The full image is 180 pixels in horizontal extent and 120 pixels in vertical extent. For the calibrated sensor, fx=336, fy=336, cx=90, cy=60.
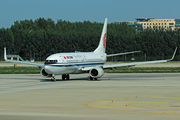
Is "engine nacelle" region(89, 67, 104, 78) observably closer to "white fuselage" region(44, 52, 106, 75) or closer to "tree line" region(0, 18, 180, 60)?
"white fuselage" region(44, 52, 106, 75)

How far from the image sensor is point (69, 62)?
4691cm

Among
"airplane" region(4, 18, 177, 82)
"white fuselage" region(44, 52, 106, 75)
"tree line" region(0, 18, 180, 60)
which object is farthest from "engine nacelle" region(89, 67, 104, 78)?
"tree line" region(0, 18, 180, 60)

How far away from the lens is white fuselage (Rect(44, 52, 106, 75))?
44.8 metres

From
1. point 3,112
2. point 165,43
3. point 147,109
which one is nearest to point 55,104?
point 3,112

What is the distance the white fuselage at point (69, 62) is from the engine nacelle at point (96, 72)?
2106mm

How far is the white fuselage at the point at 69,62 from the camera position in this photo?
4481 centimetres

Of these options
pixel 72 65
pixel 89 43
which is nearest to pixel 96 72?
pixel 72 65

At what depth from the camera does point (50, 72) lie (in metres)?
44.8

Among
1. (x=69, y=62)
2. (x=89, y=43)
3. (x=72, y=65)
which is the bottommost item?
(x=72, y=65)

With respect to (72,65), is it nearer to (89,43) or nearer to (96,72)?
(96,72)

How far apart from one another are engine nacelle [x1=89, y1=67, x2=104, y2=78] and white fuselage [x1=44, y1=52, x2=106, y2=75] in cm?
211

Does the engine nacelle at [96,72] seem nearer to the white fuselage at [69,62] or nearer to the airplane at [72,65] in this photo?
the airplane at [72,65]

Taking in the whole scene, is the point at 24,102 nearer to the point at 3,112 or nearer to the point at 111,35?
the point at 3,112

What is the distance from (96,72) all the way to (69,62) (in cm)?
426
